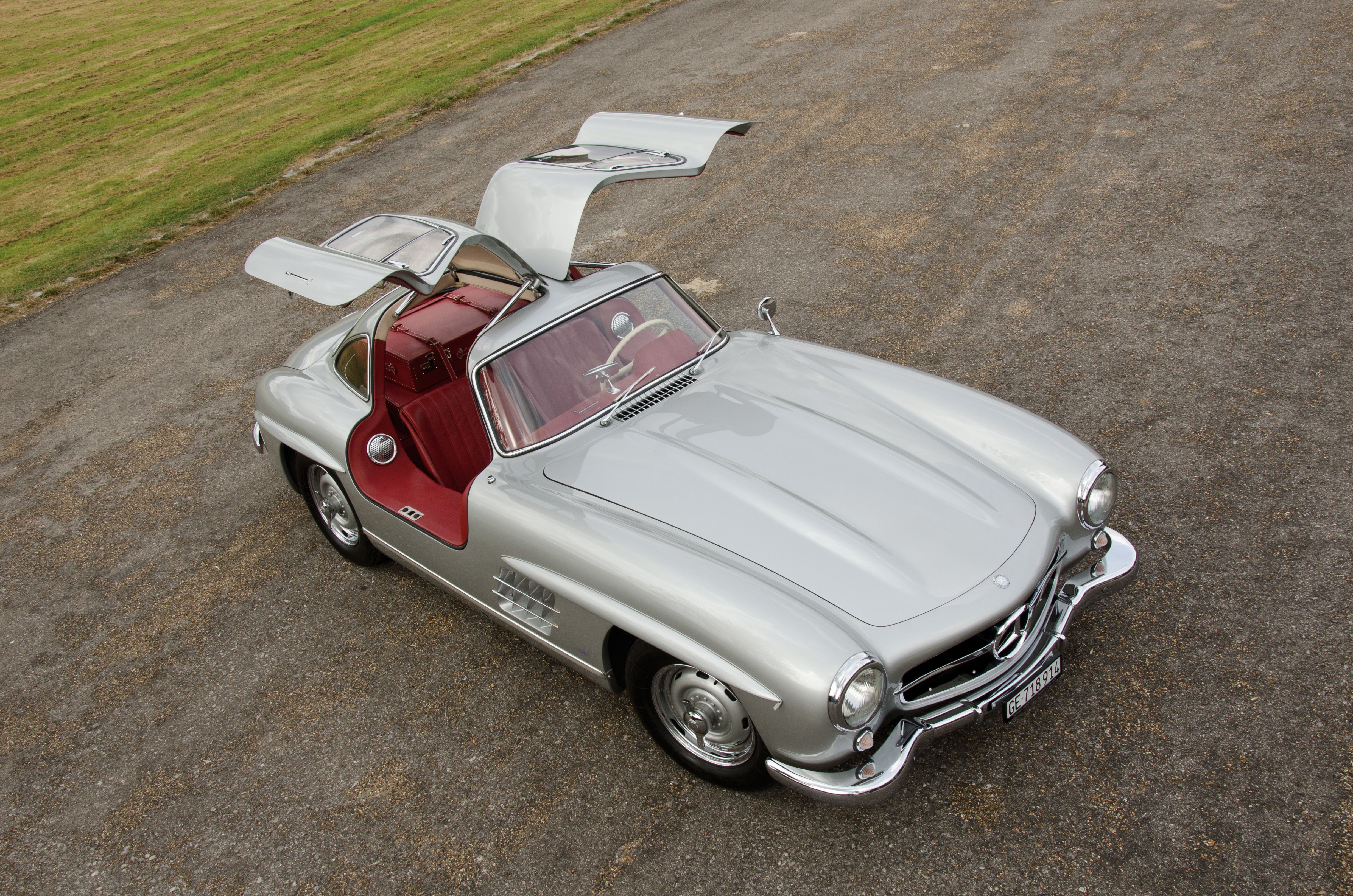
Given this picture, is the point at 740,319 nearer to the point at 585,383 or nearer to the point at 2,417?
the point at 585,383

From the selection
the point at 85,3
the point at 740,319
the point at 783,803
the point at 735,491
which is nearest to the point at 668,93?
the point at 740,319

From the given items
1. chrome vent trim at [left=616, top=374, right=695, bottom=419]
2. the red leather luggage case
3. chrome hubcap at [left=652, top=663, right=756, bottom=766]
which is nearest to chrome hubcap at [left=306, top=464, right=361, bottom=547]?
the red leather luggage case

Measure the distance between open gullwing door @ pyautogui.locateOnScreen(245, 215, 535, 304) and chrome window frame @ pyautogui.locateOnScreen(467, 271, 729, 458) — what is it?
441 mm

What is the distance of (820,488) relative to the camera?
11.6 ft

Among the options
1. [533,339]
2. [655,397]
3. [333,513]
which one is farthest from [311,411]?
[655,397]

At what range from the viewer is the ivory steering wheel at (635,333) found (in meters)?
4.27

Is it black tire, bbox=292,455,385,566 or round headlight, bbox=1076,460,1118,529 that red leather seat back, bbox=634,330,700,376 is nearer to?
black tire, bbox=292,455,385,566

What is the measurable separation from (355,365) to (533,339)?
1.30m

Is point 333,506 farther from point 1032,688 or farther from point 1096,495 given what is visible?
point 1096,495

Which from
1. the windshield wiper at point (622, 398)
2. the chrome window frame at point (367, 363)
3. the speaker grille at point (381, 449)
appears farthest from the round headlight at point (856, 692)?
the chrome window frame at point (367, 363)

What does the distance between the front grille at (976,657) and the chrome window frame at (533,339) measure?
182cm

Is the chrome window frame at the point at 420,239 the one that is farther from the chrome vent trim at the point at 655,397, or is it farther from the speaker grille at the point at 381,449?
the chrome vent trim at the point at 655,397

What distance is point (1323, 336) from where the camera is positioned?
5.46 meters

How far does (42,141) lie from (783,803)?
54.4 feet
